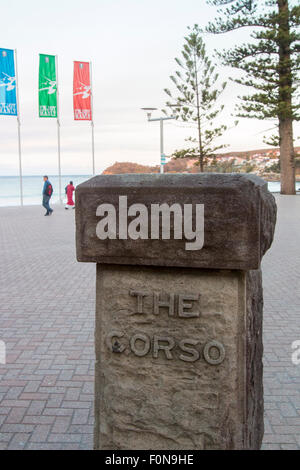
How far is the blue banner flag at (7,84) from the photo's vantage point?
2469 centimetres

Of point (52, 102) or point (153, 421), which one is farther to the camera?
point (52, 102)

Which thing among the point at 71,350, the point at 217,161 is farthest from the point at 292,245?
the point at 217,161

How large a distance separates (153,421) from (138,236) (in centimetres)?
77

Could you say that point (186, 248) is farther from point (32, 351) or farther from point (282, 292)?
point (282, 292)

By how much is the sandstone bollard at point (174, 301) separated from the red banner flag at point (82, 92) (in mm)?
27471

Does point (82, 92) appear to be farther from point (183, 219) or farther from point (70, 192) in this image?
point (183, 219)

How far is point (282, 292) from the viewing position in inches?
272

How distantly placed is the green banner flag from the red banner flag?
1.24 metres

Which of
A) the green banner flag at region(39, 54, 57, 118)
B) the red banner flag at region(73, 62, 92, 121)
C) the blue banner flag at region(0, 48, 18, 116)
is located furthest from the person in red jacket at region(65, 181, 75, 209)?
the red banner flag at region(73, 62, 92, 121)

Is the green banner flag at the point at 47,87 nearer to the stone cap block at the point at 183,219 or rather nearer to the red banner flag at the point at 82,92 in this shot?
the red banner flag at the point at 82,92

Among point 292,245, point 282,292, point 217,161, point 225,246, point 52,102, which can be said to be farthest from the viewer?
point 217,161

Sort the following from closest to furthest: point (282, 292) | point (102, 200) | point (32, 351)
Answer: point (102, 200)
point (32, 351)
point (282, 292)

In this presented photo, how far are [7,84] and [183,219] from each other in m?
25.4
